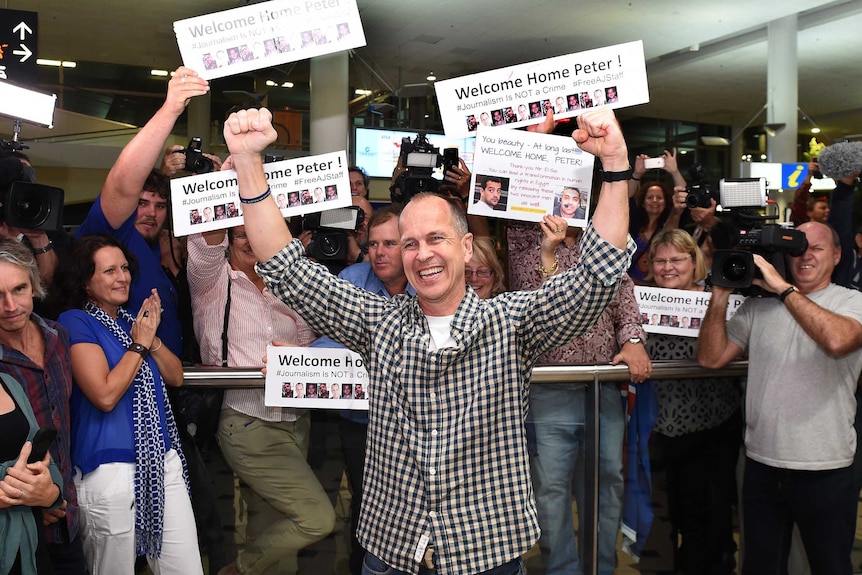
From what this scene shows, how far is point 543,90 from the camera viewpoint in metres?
2.97

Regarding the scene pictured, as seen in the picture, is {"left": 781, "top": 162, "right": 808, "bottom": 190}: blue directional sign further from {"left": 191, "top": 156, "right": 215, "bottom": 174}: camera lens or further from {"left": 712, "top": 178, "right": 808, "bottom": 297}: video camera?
{"left": 191, "top": 156, "right": 215, "bottom": 174}: camera lens

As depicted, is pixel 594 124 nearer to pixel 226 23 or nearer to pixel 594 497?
pixel 226 23

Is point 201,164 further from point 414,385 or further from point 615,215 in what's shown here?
point 615,215

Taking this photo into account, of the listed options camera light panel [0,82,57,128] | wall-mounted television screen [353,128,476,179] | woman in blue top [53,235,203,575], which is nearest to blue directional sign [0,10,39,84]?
camera light panel [0,82,57,128]

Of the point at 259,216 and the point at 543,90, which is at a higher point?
the point at 543,90

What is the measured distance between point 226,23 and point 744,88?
37.7 ft

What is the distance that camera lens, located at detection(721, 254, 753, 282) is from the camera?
2.95 m

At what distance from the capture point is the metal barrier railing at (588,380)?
2.93 meters

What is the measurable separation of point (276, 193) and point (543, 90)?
3.48 feet

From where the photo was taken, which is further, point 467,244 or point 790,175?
point 790,175

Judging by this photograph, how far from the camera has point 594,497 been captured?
10.1ft

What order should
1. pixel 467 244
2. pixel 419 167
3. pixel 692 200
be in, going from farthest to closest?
pixel 692 200
pixel 419 167
pixel 467 244

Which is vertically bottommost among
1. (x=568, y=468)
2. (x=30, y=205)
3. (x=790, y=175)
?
(x=568, y=468)

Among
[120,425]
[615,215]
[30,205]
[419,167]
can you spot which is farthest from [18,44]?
[615,215]
